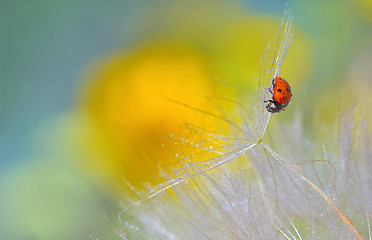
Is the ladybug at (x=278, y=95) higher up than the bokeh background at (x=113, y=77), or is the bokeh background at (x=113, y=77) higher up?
the bokeh background at (x=113, y=77)

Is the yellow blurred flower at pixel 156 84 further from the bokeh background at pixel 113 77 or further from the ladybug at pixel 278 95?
the ladybug at pixel 278 95

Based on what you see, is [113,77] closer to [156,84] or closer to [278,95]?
[156,84]

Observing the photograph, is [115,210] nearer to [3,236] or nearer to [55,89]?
[3,236]

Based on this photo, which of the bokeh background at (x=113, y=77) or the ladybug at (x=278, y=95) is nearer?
the ladybug at (x=278, y=95)

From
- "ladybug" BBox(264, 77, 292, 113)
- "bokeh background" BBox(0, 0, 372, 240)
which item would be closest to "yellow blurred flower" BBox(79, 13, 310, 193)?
"bokeh background" BBox(0, 0, 372, 240)

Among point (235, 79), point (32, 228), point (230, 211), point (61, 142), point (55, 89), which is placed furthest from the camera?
point (55, 89)

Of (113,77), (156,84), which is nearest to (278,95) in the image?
(156,84)

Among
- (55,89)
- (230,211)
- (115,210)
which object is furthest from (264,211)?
(55,89)

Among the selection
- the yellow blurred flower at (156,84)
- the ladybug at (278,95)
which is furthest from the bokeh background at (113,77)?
the ladybug at (278,95)
